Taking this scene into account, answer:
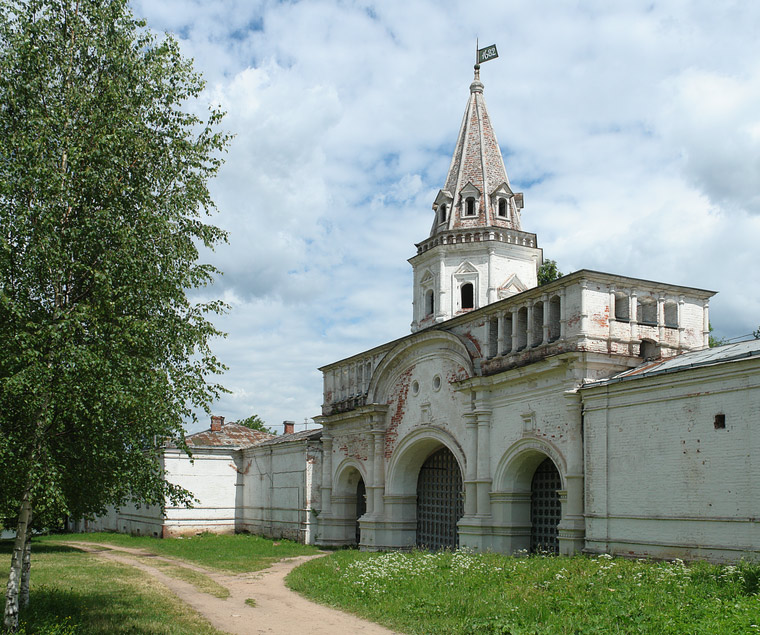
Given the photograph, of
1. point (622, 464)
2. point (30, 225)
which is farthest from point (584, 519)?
point (30, 225)

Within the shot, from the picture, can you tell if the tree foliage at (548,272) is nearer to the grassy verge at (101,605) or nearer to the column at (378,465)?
the column at (378,465)

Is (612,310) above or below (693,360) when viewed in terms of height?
above

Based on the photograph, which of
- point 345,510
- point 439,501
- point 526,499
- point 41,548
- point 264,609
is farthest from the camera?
point 345,510

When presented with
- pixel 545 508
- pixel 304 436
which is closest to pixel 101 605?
pixel 545 508

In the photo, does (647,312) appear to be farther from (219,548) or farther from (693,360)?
(219,548)

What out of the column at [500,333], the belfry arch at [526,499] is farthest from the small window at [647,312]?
the belfry arch at [526,499]

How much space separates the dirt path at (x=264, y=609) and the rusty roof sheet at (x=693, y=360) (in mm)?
7341

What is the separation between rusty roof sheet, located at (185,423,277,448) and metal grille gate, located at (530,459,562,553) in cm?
2008

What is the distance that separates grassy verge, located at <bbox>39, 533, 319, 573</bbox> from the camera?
2345cm

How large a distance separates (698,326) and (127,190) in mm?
13339

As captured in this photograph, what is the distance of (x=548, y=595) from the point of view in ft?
40.9

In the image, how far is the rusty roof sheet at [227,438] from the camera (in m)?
37.1

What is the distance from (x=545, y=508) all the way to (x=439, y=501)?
5.35 meters

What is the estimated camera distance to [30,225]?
10.9 metres
